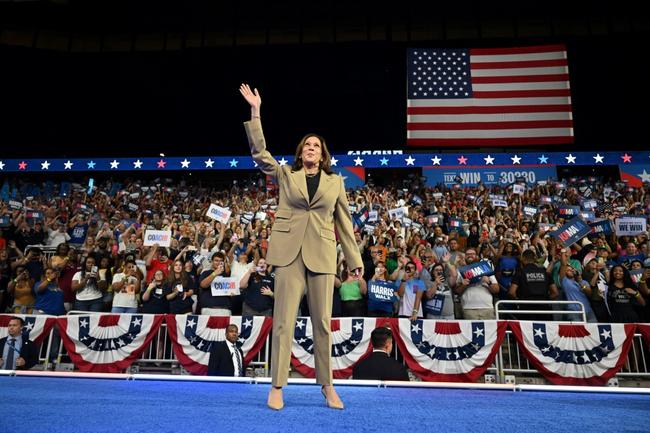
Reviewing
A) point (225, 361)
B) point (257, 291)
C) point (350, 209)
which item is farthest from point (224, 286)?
point (350, 209)

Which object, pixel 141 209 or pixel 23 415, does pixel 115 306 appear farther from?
pixel 141 209

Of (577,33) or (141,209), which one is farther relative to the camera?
(577,33)

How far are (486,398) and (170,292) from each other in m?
5.94

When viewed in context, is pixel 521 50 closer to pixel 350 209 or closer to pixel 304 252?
pixel 350 209

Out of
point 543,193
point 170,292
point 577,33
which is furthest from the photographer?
point 577,33

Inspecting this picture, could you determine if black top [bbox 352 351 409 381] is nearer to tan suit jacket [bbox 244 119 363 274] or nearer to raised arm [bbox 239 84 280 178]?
tan suit jacket [bbox 244 119 363 274]

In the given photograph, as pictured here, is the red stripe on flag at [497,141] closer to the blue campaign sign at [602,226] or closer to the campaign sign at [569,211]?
the campaign sign at [569,211]

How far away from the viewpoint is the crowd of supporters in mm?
7520

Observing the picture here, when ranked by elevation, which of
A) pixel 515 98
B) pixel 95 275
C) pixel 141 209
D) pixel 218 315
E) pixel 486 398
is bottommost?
pixel 486 398

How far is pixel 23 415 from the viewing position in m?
2.14

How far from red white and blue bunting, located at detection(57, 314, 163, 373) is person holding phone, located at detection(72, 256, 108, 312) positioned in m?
0.57

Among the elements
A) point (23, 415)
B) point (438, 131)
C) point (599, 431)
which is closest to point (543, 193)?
point (438, 131)

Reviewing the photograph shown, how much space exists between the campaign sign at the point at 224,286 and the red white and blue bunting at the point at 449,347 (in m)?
2.56

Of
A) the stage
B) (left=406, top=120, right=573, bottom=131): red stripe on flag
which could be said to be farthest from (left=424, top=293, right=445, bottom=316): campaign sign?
(left=406, top=120, right=573, bottom=131): red stripe on flag
